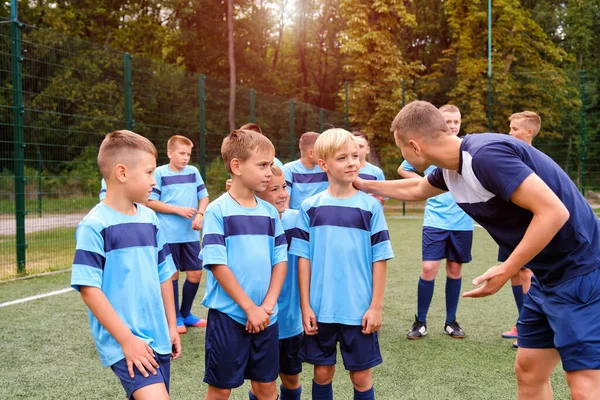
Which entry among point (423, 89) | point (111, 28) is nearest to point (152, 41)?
point (111, 28)

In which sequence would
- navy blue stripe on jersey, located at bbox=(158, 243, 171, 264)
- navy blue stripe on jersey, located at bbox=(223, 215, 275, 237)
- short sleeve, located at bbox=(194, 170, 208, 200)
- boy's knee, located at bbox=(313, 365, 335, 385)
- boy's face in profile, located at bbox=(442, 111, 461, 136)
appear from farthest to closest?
short sleeve, located at bbox=(194, 170, 208, 200)
boy's face in profile, located at bbox=(442, 111, 461, 136)
boy's knee, located at bbox=(313, 365, 335, 385)
navy blue stripe on jersey, located at bbox=(223, 215, 275, 237)
navy blue stripe on jersey, located at bbox=(158, 243, 171, 264)

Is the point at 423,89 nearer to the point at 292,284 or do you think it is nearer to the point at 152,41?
the point at 152,41

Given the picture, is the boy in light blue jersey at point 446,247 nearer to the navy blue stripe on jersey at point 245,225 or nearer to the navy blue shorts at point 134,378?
the navy blue stripe on jersey at point 245,225

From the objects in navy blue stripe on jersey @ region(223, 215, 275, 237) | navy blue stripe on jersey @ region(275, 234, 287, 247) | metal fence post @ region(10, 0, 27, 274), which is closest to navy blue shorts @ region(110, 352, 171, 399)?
navy blue stripe on jersey @ region(223, 215, 275, 237)

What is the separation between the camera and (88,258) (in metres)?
2.38

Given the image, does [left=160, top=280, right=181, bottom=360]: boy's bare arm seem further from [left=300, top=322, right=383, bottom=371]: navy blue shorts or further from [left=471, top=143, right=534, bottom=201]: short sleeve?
[left=471, top=143, right=534, bottom=201]: short sleeve

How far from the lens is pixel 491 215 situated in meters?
2.56

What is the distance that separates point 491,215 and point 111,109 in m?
10.7

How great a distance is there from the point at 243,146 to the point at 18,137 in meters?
5.78

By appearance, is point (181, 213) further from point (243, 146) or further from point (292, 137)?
point (292, 137)

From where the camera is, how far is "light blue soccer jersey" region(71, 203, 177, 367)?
7.84 ft

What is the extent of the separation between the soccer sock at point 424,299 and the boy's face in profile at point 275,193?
7.42 ft

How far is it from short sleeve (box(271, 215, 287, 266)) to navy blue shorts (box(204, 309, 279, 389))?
1.08 ft

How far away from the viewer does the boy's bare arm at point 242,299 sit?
279 centimetres
